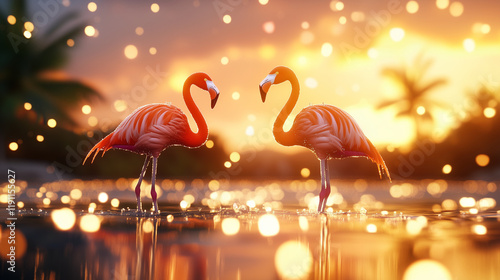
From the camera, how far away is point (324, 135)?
833 cm

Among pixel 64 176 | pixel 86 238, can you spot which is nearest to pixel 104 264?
pixel 86 238

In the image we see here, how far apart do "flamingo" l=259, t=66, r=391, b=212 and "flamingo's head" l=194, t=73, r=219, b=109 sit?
61 centimetres

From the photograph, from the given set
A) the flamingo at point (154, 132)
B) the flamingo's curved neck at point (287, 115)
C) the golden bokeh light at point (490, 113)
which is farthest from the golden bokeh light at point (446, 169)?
the flamingo at point (154, 132)

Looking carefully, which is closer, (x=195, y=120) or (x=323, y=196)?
(x=323, y=196)

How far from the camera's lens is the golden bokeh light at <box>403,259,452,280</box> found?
376 cm

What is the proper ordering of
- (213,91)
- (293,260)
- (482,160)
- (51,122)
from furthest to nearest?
(482,160), (51,122), (213,91), (293,260)

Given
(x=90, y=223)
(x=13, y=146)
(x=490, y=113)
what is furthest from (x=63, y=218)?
(x=490, y=113)

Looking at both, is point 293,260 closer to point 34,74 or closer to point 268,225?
point 268,225

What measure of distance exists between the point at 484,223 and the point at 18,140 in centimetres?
1588

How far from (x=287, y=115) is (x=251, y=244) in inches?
149

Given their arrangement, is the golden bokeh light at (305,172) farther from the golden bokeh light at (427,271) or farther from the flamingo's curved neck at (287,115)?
the golden bokeh light at (427,271)

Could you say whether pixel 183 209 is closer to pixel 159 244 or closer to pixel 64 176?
pixel 159 244

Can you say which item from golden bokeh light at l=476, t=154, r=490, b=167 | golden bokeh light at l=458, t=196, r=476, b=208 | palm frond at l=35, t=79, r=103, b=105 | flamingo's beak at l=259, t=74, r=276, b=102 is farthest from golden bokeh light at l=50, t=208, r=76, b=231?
golden bokeh light at l=476, t=154, r=490, b=167

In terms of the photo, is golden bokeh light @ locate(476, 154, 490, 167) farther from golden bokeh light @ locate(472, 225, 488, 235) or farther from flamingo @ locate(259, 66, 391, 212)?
golden bokeh light @ locate(472, 225, 488, 235)
